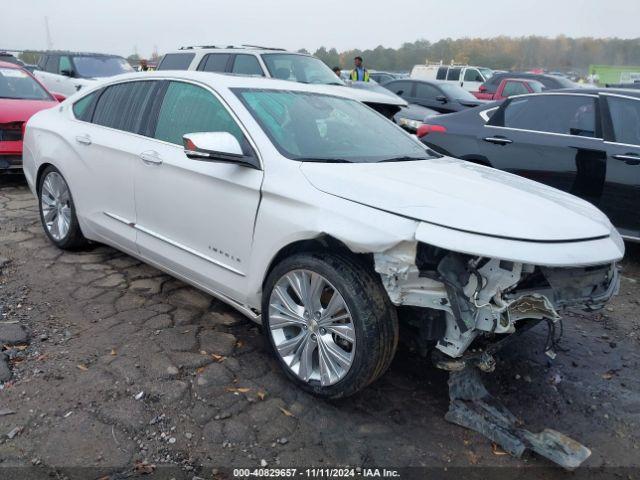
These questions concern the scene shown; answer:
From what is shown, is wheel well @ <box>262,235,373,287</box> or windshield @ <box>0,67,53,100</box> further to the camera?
windshield @ <box>0,67,53,100</box>

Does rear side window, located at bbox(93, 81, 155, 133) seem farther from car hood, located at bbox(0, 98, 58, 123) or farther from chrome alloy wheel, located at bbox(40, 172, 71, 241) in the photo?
car hood, located at bbox(0, 98, 58, 123)

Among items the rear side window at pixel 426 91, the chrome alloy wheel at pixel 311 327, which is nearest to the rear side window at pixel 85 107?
the chrome alloy wheel at pixel 311 327

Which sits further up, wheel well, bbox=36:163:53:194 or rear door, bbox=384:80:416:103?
rear door, bbox=384:80:416:103

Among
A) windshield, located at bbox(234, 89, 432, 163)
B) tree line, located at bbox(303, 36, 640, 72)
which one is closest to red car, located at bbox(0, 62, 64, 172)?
windshield, located at bbox(234, 89, 432, 163)

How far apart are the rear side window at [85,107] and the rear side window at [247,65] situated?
407 centimetres

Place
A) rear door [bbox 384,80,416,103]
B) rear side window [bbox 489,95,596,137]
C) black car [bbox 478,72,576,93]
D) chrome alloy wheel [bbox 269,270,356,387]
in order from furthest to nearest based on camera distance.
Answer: black car [bbox 478,72,576,93]
rear door [bbox 384,80,416,103]
rear side window [bbox 489,95,596,137]
chrome alloy wheel [bbox 269,270,356,387]

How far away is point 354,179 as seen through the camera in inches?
111

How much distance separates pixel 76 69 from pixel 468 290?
12.5 metres

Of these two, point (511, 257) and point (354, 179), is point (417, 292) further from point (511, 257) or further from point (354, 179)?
point (354, 179)

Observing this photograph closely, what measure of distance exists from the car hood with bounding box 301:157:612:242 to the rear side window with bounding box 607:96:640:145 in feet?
7.95

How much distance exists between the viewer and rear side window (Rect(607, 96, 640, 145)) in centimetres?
510

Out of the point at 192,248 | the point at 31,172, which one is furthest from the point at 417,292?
the point at 31,172

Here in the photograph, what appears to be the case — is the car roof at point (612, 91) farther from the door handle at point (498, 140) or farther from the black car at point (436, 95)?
the black car at point (436, 95)

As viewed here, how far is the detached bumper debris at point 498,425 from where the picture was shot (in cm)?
249
